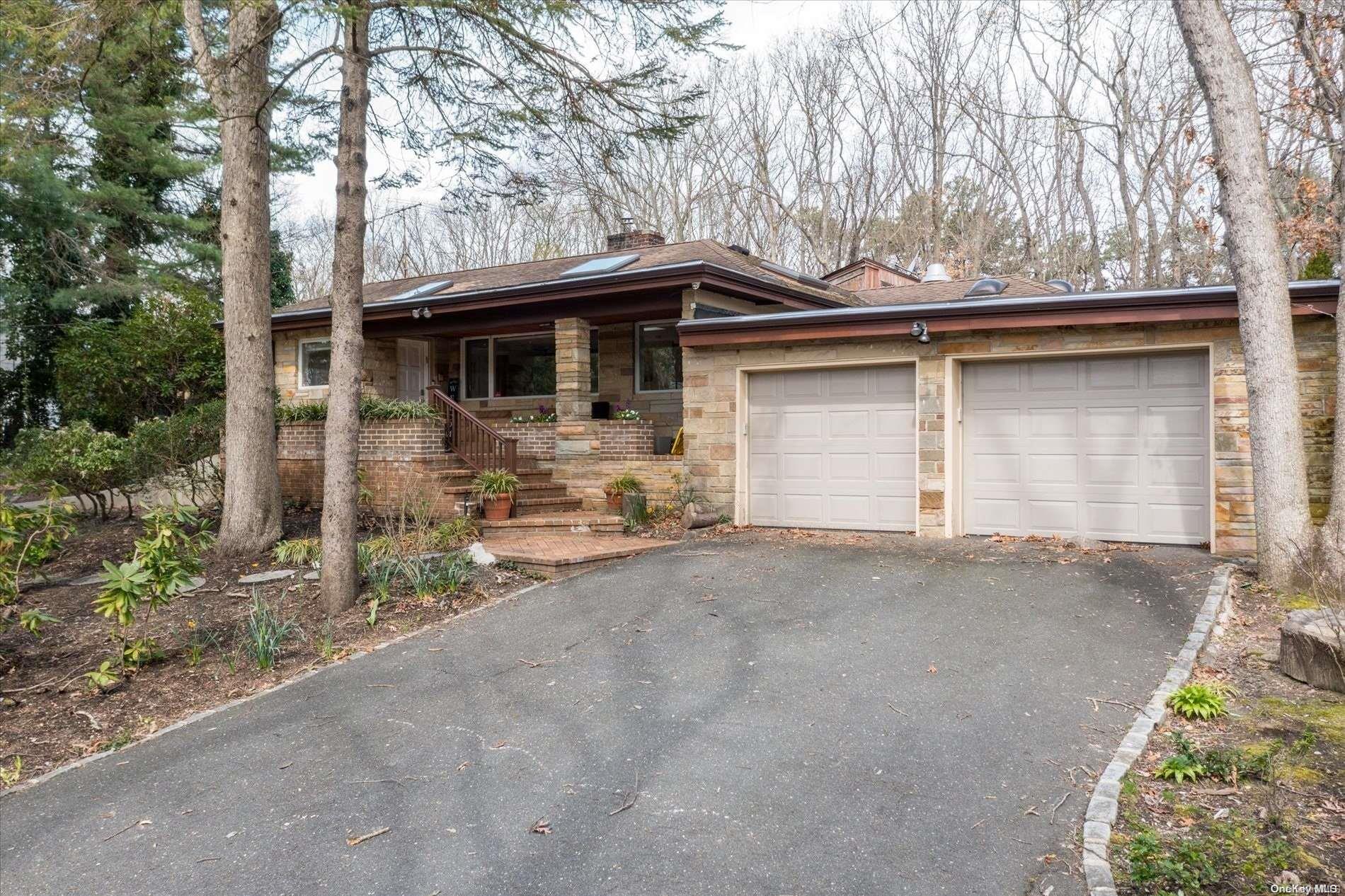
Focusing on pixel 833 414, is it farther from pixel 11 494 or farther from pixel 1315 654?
pixel 11 494

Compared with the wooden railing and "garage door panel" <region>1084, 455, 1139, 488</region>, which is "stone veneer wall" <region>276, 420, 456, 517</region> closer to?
the wooden railing

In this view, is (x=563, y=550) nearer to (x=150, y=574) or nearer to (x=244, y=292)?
(x=150, y=574)

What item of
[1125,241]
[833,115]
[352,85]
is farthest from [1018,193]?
[352,85]

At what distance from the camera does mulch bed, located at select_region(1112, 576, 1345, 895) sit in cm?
317

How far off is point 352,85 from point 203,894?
6680mm

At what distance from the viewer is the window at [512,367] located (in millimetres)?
15578

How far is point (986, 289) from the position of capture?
14164 mm

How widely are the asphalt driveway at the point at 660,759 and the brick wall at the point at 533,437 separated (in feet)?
18.2

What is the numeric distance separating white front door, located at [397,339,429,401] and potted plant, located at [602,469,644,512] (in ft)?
20.3

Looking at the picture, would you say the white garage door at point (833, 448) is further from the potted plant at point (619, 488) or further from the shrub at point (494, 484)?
the shrub at point (494, 484)

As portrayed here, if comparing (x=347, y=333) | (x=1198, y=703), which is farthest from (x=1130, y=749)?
(x=347, y=333)

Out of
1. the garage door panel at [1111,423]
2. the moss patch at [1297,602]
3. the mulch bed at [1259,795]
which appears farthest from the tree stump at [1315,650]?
the garage door panel at [1111,423]

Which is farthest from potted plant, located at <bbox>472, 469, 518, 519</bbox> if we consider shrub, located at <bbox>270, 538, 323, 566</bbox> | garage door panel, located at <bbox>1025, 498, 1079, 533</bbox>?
garage door panel, located at <bbox>1025, 498, 1079, 533</bbox>

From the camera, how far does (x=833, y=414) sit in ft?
33.2
